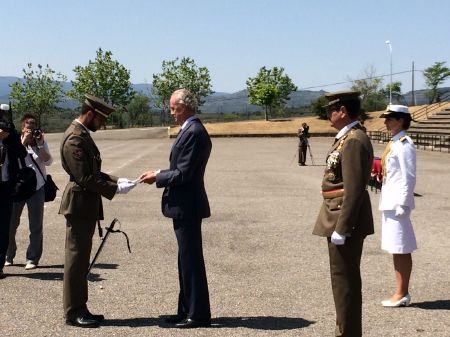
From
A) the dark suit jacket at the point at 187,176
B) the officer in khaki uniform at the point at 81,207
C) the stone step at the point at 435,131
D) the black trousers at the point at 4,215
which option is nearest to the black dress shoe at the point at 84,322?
the officer in khaki uniform at the point at 81,207

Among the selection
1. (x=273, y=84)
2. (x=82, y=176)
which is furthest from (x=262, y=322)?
(x=273, y=84)

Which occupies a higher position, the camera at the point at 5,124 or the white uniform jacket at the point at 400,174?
the camera at the point at 5,124

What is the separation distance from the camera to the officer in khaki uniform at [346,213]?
4.09 meters

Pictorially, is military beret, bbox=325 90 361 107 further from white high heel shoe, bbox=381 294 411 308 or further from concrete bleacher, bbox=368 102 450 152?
concrete bleacher, bbox=368 102 450 152

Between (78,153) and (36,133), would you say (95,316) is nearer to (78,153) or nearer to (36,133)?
(78,153)

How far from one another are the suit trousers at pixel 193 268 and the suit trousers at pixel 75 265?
83 cm

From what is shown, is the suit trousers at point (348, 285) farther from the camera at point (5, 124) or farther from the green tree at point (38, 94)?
the green tree at point (38, 94)

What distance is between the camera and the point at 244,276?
6781 mm

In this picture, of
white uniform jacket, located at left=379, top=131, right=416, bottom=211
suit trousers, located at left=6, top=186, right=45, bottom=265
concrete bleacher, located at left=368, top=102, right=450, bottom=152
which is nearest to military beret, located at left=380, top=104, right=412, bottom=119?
white uniform jacket, located at left=379, top=131, right=416, bottom=211

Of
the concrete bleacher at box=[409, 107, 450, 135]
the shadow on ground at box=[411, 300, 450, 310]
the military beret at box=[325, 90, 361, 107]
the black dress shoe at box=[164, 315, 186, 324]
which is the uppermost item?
the military beret at box=[325, 90, 361, 107]

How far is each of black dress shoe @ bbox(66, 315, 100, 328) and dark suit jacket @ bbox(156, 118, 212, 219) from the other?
1.13m

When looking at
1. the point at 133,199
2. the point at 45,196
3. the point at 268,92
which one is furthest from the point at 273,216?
the point at 268,92

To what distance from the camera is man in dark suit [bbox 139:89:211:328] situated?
4.90 metres

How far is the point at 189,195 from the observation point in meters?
5.00
